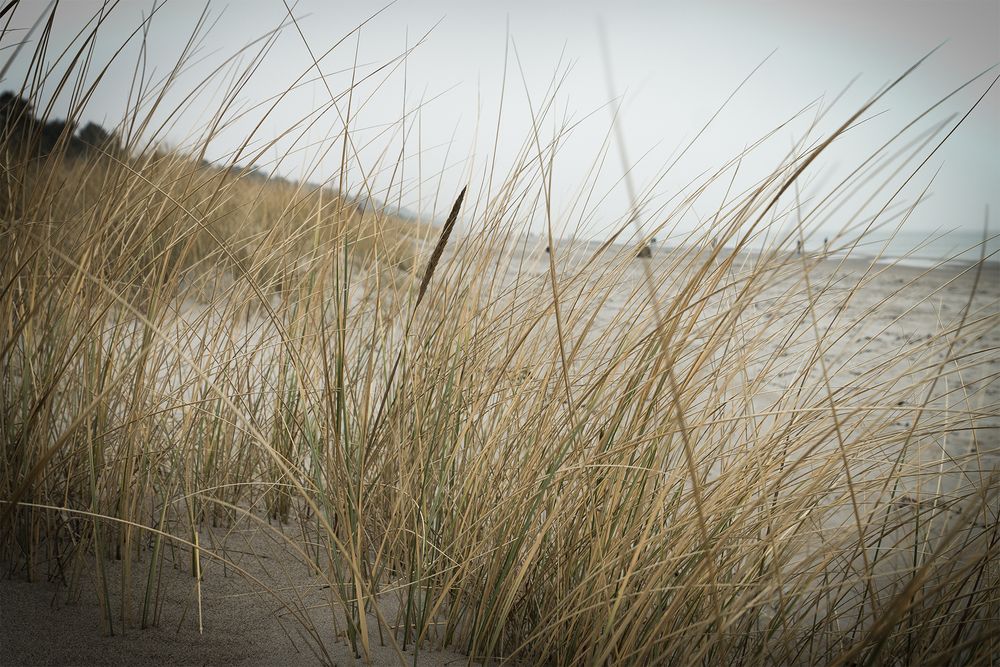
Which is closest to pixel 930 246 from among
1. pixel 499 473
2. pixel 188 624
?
pixel 499 473

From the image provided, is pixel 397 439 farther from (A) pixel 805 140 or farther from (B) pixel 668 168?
(A) pixel 805 140

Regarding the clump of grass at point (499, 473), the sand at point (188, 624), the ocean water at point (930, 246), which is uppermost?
the ocean water at point (930, 246)

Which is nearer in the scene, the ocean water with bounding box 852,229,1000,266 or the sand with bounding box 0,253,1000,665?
the sand with bounding box 0,253,1000,665

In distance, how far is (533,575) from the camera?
1095 mm

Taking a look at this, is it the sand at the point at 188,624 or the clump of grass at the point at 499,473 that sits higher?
the clump of grass at the point at 499,473

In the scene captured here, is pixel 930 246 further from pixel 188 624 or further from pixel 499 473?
pixel 188 624

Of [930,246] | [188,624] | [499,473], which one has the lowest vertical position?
[188,624]

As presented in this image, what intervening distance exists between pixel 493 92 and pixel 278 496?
1.17 meters

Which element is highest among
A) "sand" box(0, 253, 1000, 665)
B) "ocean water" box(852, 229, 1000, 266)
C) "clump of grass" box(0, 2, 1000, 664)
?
"ocean water" box(852, 229, 1000, 266)

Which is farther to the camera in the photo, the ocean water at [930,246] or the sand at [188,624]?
the ocean water at [930,246]

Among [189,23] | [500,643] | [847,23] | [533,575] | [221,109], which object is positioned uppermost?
[847,23]

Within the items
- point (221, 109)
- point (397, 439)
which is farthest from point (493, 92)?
point (397, 439)

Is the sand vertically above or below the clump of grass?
below

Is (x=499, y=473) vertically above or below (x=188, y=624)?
above
